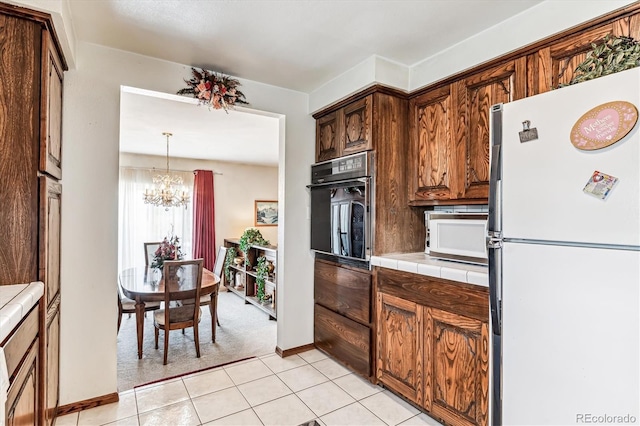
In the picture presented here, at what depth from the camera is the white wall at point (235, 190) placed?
6.32 m

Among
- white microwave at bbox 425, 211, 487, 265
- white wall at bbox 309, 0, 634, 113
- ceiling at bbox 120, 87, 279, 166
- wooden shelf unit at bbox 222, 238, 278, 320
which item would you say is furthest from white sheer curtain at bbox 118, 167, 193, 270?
white microwave at bbox 425, 211, 487, 265

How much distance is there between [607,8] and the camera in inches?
60.9

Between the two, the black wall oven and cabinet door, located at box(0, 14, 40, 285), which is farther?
the black wall oven

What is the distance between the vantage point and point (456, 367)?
1.88 m

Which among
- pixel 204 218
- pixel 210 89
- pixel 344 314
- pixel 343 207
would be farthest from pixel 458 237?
pixel 204 218

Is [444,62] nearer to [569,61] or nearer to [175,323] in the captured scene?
[569,61]

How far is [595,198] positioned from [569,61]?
1.05 meters

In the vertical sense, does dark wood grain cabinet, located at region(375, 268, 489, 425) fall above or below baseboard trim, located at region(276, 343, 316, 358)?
above

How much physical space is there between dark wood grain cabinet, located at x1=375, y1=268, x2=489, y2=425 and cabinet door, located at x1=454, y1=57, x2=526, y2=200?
2.20ft

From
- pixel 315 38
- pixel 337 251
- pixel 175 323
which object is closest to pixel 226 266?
pixel 175 323

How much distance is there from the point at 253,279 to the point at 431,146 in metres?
3.56

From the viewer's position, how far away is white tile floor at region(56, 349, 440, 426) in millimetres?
2062

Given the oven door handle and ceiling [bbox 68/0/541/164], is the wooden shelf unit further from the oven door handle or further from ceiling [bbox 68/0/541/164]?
ceiling [bbox 68/0/541/164]

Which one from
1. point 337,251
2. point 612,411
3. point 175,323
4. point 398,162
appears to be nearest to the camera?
point 612,411
